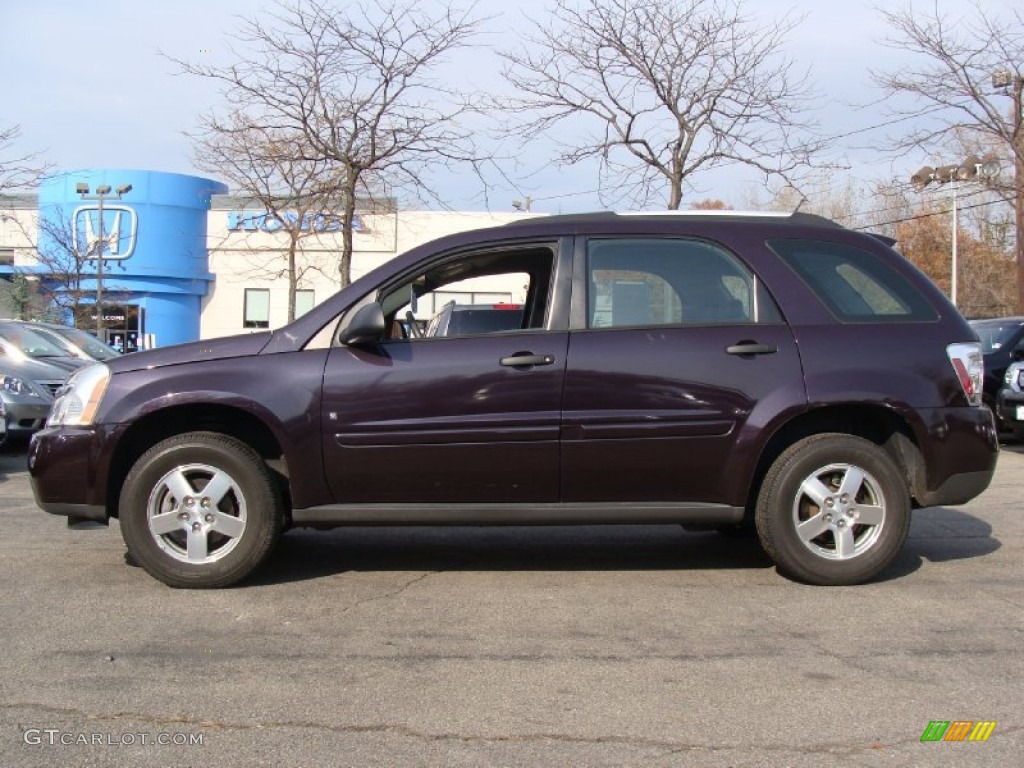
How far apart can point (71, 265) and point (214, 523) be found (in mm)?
29720

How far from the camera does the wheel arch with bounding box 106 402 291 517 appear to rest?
4.95 meters

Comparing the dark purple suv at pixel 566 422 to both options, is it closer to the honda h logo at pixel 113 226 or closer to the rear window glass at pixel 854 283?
the rear window glass at pixel 854 283

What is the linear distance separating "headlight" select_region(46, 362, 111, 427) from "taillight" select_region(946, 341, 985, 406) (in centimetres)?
446

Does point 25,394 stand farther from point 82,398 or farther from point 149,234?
point 149,234

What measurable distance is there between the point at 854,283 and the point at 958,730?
257 cm

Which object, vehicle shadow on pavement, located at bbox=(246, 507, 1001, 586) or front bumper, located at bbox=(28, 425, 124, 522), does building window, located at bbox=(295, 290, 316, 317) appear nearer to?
vehicle shadow on pavement, located at bbox=(246, 507, 1001, 586)

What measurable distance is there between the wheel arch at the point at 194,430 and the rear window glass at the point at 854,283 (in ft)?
9.63

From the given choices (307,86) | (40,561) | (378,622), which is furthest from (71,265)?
(378,622)

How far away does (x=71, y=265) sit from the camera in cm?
3109

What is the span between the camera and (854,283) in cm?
512

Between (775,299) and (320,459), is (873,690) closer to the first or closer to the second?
(775,299)

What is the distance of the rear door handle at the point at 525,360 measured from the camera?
4.77 metres

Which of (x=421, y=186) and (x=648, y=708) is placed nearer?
(x=648, y=708)

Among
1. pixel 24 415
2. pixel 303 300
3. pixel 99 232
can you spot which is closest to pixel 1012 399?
pixel 24 415
